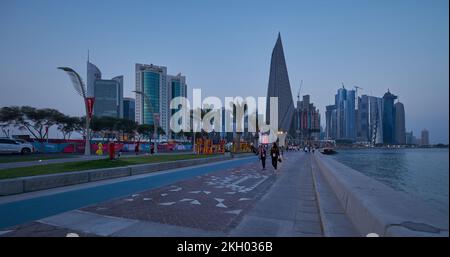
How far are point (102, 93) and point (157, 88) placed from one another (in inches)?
1173

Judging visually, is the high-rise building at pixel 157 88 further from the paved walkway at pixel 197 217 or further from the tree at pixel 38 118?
the paved walkway at pixel 197 217

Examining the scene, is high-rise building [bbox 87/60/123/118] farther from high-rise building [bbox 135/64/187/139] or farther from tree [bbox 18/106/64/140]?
tree [bbox 18/106/64/140]

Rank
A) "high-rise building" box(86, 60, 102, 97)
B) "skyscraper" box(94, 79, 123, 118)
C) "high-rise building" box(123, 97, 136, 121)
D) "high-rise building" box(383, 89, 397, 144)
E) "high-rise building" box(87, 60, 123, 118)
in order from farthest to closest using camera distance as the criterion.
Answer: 1. "high-rise building" box(123, 97, 136, 121)
2. "skyscraper" box(94, 79, 123, 118)
3. "high-rise building" box(87, 60, 123, 118)
4. "high-rise building" box(86, 60, 102, 97)
5. "high-rise building" box(383, 89, 397, 144)

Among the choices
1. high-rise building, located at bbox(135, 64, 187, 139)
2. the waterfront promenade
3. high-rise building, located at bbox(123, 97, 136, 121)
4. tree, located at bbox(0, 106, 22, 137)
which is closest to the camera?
the waterfront promenade

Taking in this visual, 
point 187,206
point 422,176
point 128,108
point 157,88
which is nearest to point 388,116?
point 422,176

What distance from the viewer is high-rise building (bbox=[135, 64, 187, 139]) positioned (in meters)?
112

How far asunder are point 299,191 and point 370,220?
23.0ft

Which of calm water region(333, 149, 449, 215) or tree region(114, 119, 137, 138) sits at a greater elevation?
tree region(114, 119, 137, 138)

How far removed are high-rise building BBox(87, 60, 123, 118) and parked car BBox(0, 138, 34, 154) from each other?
350 ft

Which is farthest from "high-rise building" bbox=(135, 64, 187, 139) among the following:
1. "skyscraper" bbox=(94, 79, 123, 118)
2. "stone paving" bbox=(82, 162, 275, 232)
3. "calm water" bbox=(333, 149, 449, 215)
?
"stone paving" bbox=(82, 162, 275, 232)

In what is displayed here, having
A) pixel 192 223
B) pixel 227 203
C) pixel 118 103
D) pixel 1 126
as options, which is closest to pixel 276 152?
pixel 227 203

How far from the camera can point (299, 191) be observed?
37.3 feet
